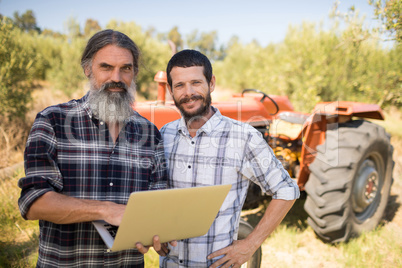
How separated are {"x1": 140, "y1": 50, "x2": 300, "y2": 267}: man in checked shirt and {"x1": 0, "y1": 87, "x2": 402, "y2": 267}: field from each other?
1.31m

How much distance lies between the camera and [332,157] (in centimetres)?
289

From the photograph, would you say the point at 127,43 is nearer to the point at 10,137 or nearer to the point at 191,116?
the point at 191,116

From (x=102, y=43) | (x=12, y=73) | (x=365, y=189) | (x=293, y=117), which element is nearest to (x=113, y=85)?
(x=102, y=43)

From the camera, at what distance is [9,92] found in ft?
19.8

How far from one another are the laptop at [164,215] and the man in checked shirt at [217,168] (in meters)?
0.29

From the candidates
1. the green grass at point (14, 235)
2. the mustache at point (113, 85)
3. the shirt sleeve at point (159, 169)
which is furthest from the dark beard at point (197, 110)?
the green grass at point (14, 235)

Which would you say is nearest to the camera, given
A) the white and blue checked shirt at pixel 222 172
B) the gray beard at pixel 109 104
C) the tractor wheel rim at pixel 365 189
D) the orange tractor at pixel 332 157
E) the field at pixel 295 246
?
the gray beard at pixel 109 104

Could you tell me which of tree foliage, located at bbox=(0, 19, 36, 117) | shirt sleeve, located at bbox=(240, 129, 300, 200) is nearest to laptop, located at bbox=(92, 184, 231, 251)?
shirt sleeve, located at bbox=(240, 129, 300, 200)

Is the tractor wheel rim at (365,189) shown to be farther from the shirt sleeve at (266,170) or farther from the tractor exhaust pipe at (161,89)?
the tractor exhaust pipe at (161,89)

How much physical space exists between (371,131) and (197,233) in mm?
2612

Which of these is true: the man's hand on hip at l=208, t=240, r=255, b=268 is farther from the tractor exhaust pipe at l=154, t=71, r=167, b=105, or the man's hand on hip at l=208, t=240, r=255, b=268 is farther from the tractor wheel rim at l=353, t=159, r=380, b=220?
the tractor wheel rim at l=353, t=159, r=380, b=220

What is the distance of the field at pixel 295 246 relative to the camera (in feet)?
8.94

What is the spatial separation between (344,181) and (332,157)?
25cm

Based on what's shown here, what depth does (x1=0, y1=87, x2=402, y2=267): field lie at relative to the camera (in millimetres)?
2725
